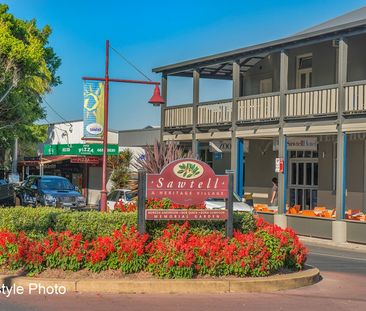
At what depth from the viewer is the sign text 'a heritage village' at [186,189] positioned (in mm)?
10680

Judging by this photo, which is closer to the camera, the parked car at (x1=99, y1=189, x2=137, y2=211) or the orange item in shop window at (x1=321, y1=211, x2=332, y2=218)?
the parked car at (x1=99, y1=189, x2=137, y2=211)

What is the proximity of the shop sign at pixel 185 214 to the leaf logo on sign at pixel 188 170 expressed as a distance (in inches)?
24.4

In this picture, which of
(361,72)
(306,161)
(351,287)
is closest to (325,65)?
(361,72)

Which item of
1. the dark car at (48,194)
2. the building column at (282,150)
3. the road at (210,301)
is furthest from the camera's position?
the dark car at (48,194)

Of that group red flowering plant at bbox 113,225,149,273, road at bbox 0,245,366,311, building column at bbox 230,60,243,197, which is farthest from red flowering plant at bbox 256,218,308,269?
building column at bbox 230,60,243,197

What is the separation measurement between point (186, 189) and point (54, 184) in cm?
1753

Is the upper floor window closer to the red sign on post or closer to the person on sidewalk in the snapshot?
the person on sidewalk

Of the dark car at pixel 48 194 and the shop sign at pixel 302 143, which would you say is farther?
the dark car at pixel 48 194

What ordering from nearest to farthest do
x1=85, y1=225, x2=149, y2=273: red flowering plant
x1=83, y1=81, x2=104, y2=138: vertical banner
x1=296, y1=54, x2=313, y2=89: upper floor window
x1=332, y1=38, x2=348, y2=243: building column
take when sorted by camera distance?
x1=85, y1=225, x2=149, y2=273: red flowering plant → x1=332, y1=38, x2=348, y2=243: building column → x1=83, y1=81, x2=104, y2=138: vertical banner → x1=296, y1=54, x2=313, y2=89: upper floor window

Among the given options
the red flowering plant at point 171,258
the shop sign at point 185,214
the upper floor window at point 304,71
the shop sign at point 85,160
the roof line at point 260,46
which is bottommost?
the red flowering plant at point 171,258

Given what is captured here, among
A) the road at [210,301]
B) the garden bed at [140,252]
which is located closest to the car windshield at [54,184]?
the garden bed at [140,252]

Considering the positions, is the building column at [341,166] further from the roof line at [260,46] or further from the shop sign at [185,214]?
the shop sign at [185,214]

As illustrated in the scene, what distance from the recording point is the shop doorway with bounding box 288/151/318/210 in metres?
25.5

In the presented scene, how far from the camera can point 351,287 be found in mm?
10703
